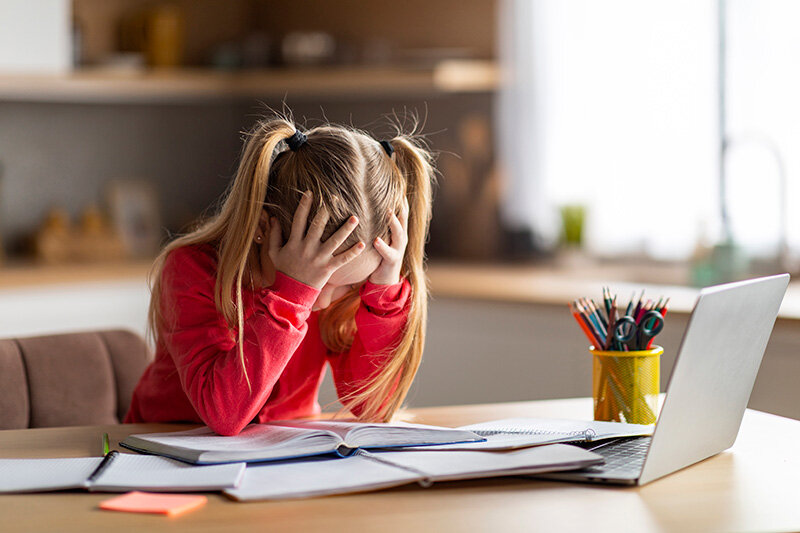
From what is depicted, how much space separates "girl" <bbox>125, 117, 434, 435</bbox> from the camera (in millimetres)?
1280

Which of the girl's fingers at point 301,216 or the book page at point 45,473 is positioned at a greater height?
the girl's fingers at point 301,216

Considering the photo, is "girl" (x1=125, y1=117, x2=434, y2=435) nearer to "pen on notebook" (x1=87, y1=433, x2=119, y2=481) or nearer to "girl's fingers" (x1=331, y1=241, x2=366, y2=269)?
"girl's fingers" (x1=331, y1=241, x2=366, y2=269)

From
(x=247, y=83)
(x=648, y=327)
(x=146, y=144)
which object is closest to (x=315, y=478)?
(x=648, y=327)

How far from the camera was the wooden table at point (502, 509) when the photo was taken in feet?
3.09

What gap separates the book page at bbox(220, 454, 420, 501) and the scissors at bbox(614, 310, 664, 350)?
0.38 metres

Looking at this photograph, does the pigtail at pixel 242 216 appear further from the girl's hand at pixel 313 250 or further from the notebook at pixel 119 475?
the notebook at pixel 119 475

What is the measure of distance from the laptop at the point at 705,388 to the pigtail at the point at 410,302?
12.3 inches

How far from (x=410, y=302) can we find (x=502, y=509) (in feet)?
1.64

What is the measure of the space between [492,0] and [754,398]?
1.64 m

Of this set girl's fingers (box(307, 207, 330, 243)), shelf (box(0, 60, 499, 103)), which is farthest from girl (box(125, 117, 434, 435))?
shelf (box(0, 60, 499, 103))

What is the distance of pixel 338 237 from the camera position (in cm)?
127

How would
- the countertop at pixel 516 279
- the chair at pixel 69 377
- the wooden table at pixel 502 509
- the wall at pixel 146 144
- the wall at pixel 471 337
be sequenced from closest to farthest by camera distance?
the wooden table at pixel 502 509 < the chair at pixel 69 377 < the wall at pixel 471 337 < the countertop at pixel 516 279 < the wall at pixel 146 144

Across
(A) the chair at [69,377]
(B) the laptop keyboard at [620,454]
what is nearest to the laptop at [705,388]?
(B) the laptop keyboard at [620,454]

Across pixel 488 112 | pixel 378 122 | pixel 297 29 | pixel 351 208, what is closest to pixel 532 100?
pixel 488 112
